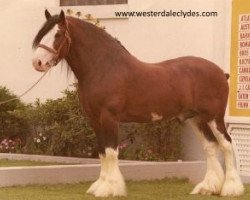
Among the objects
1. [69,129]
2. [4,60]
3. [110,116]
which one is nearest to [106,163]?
[110,116]

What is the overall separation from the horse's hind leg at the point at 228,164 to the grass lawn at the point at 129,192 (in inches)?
5.1

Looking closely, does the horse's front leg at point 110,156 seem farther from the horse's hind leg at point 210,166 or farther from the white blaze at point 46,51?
the horse's hind leg at point 210,166

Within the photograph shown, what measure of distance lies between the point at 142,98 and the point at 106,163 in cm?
89

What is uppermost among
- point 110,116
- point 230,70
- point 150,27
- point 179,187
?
point 150,27

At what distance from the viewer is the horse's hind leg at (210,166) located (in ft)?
30.5

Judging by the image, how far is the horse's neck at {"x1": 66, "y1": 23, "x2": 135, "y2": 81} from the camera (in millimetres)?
8805

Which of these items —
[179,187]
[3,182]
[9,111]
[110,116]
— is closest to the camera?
[110,116]

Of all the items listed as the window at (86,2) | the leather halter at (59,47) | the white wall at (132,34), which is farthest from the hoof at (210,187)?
the window at (86,2)

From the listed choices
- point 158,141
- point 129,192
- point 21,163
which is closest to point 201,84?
point 129,192

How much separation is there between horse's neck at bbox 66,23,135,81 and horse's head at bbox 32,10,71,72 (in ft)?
0.63

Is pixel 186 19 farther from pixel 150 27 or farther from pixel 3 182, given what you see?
pixel 3 182

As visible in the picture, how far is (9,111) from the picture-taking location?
13594 millimetres

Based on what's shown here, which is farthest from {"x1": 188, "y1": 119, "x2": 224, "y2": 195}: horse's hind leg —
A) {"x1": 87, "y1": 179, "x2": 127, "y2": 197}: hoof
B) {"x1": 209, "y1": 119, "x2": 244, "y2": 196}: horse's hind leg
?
{"x1": 87, "y1": 179, "x2": 127, "y2": 197}: hoof

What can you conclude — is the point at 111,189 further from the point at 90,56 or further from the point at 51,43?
the point at 51,43
